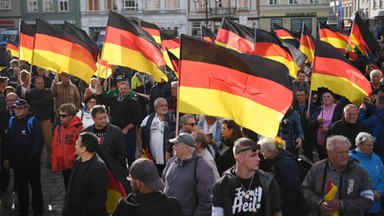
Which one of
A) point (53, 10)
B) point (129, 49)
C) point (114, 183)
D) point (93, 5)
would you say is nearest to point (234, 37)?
point (129, 49)

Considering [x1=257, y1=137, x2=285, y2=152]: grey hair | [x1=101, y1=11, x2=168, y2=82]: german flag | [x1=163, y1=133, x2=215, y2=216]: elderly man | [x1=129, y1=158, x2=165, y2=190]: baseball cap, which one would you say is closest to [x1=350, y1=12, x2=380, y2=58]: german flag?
[x1=101, y1=11, x2=168, y2=82]: german flag

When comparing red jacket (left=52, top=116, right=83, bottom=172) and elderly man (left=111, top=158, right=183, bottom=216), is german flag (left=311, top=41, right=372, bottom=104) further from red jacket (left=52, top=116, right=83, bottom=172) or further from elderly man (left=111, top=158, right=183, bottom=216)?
elderly man (left=111, top=158, right=183, bottom=216)

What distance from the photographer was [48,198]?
7648 mm

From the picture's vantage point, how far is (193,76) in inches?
226

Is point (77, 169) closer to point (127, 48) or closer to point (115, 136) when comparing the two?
point (115, 136)

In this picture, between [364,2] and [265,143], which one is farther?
[364,2]

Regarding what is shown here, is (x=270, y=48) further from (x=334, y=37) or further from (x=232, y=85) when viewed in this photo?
(x=232, y=85)

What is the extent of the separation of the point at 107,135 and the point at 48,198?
2.04m

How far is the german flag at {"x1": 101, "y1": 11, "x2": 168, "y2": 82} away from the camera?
8367mm

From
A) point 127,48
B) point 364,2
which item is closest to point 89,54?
point 127,48

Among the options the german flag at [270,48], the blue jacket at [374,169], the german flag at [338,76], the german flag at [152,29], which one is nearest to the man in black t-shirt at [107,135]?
the blue jacket at [374,169]

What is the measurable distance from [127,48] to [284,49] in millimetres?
4218

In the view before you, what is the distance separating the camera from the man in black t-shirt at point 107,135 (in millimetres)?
6312

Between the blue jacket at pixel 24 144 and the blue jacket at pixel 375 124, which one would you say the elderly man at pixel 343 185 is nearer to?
the blue jacket at pixel 375 124
